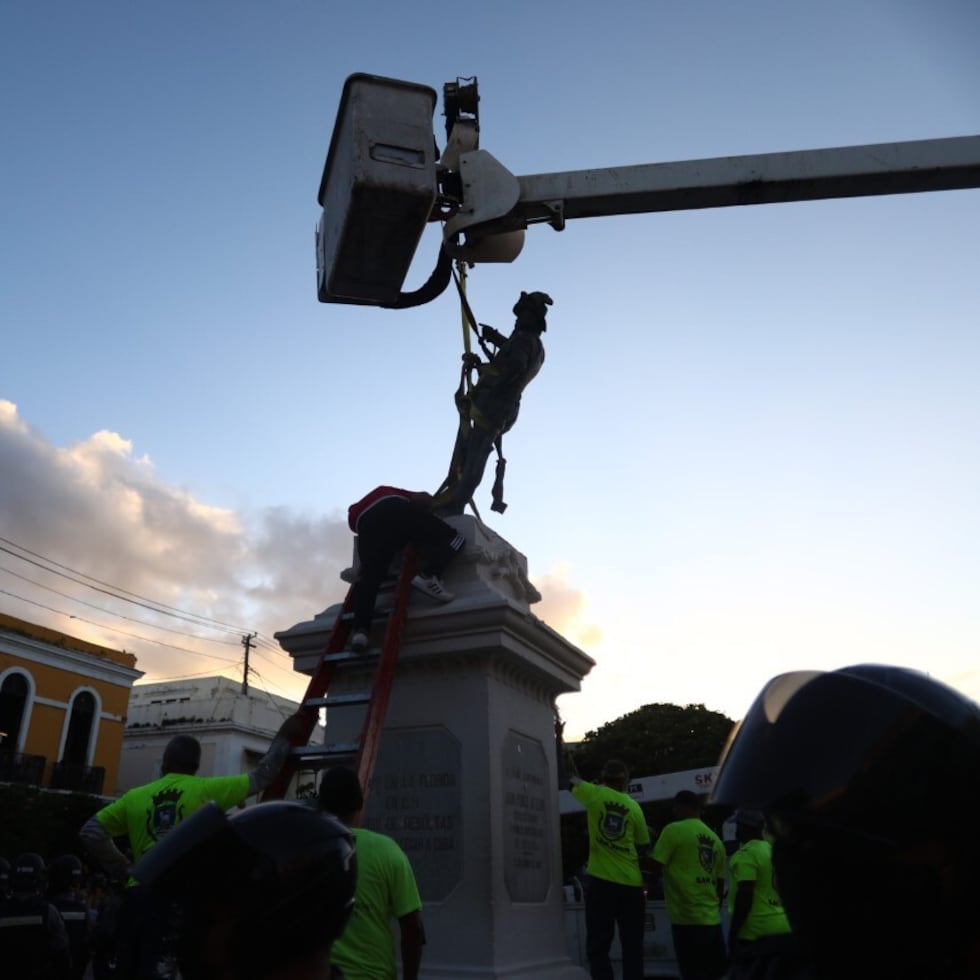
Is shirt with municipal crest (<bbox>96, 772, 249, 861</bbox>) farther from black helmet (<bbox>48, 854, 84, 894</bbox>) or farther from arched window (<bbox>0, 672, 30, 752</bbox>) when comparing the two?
arched window (<bbox>0, 672, 30, 752</bbox>)

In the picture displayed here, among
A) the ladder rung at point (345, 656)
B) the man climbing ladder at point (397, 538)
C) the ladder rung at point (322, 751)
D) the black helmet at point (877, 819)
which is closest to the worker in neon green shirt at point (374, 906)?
the ladder rung at point (322, 751)

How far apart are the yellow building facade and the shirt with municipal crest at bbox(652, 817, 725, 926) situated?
25.6 metres

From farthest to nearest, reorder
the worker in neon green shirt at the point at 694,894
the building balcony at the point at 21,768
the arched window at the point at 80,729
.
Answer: the arched window at the point at 80,729
the building balcony at the point at 21,768
the worker in neon green shirt at the point at 694,894

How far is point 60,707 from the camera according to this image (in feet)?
96.3

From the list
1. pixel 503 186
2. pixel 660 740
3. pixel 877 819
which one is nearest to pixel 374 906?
pixel 877 819

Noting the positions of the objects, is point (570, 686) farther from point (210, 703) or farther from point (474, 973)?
point (210, 703)

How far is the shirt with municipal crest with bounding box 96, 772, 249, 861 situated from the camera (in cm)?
373

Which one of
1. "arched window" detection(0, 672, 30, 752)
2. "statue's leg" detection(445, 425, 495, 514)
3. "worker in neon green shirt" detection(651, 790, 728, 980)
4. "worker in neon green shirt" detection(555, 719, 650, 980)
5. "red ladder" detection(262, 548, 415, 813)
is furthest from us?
"arched window" detection(0, 672, 30, 752)

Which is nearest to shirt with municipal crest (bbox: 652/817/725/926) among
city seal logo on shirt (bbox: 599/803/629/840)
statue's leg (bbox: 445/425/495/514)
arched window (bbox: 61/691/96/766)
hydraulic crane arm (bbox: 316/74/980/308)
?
city seal logo on shirt (bbox: 599/803/629/840)

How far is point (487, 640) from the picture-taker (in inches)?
208

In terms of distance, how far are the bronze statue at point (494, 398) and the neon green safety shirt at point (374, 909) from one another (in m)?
3.26

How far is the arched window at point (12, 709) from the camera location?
89.9ft

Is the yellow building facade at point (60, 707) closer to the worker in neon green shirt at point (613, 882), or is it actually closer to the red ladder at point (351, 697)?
the red ladder at point (351, 697)

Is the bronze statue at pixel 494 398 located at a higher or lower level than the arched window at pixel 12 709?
lower
